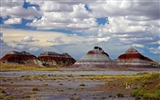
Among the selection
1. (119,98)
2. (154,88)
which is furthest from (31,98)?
(154,88)

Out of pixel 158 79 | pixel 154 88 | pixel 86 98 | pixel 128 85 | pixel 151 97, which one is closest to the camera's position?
pixel 151 97

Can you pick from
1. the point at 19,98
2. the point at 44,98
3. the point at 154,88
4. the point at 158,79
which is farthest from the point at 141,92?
the point at 19,98

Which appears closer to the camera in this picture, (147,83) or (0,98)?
(0,98)

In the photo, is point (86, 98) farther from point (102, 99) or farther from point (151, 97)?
point (151, 97)

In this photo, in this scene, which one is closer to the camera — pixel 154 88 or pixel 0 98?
pixel 0 98

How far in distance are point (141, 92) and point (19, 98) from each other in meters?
14.4

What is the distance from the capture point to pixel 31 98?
39.1 meters

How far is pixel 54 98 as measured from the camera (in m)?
40.1

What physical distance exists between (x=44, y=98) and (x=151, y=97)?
12.2 m

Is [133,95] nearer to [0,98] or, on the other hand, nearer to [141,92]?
[141,92]

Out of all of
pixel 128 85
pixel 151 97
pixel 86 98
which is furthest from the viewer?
pixel 128 85

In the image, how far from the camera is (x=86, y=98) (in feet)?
130

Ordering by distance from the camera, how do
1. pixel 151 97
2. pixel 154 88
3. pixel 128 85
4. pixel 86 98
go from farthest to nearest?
pixel 128 85, pixel 154 88, pixel 86 98, pixel 151 97

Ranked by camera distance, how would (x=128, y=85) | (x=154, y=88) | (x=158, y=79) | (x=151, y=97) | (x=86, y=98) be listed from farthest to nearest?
(x=128, y=85)
(x=158, y=79)
(x=154, y=88)
(x=86, y=98)
(x=151, y=97)
